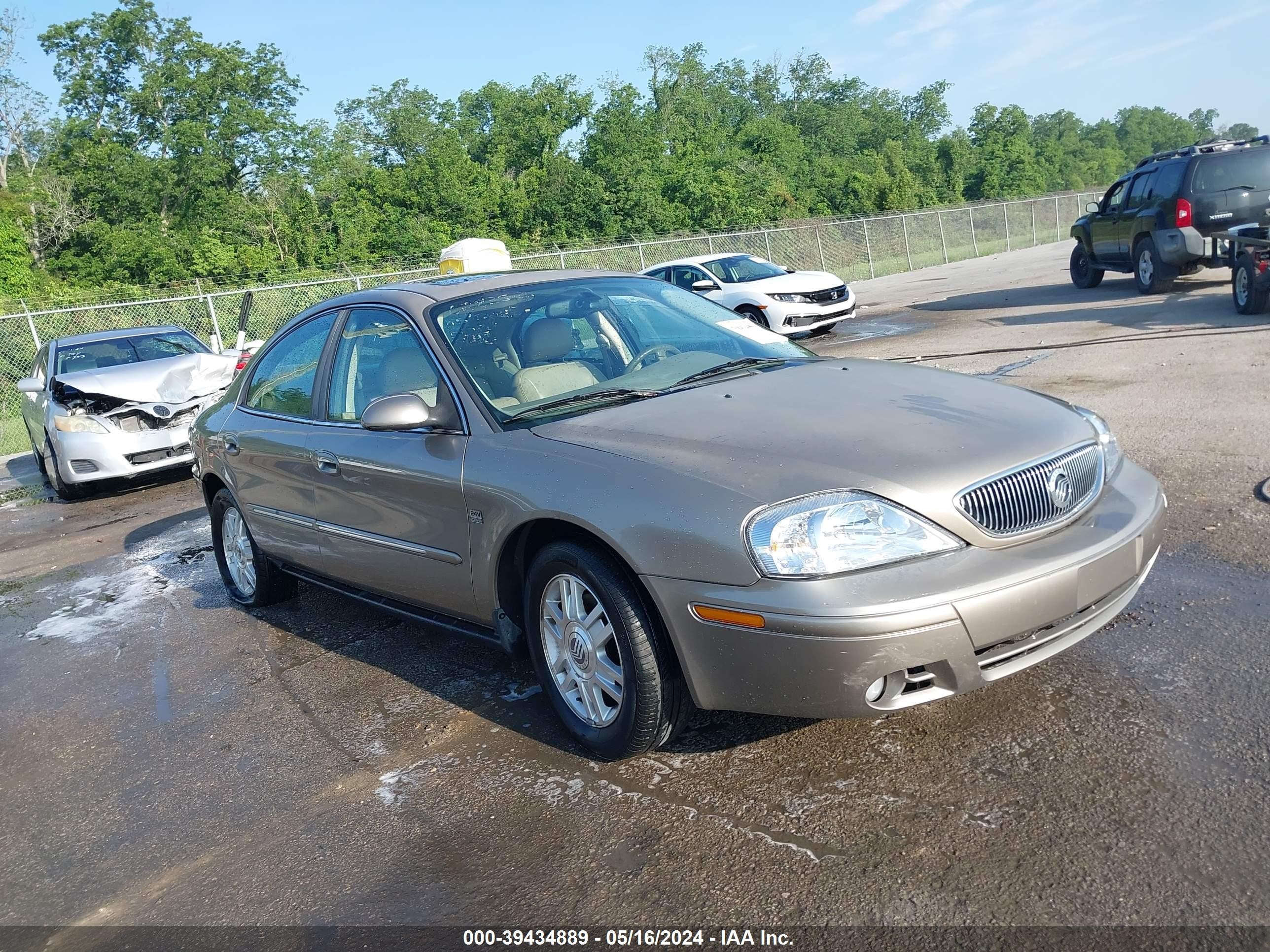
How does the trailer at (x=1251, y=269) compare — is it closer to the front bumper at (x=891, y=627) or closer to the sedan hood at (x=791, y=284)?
the sedan hood at (x=791, y=284)

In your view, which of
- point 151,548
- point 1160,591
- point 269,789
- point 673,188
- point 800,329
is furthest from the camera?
point 673,188

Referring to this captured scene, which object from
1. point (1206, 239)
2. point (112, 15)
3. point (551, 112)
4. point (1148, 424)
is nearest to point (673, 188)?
point (551, 112)

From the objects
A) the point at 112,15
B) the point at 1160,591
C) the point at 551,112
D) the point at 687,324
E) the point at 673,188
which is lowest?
the point at 1160,591

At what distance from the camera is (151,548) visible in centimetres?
785

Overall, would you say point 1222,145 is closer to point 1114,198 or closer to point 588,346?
point 1114,198

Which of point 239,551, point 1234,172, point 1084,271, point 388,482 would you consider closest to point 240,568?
point 239,551

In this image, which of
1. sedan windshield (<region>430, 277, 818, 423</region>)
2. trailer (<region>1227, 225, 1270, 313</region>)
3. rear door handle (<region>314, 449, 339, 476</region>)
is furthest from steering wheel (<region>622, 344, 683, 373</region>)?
trailer (<region>1227, 225, 1270, 313</region>)

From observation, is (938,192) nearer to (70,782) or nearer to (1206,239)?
(1206,239)

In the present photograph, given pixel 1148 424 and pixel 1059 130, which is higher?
pixel 1059 130

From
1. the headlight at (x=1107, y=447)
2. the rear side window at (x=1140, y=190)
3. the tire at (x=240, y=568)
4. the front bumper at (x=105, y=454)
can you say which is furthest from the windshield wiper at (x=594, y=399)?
the rear side window at (x=1140, y=190)

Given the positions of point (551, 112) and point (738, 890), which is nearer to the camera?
point (738, 890)

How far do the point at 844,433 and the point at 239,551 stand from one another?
389 centimetres

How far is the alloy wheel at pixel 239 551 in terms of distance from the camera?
5734 millimetres

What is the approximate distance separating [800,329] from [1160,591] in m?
12.3
